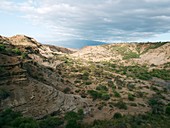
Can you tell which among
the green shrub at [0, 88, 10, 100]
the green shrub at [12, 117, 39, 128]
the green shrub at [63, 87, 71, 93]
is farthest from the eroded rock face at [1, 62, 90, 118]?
the green shrub at [63, 87, 71, 93]

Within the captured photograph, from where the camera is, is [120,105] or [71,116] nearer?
[71,116]

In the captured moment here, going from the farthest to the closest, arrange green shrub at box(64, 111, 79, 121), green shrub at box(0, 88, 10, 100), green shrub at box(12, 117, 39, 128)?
green shrub at box(64, 111, 79, 121) → green shrub at box(0, 88, 10, 100) → green shrub at box(12, 117, 39, 128)

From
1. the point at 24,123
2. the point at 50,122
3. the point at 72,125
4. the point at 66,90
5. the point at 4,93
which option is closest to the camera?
the point at 24,123

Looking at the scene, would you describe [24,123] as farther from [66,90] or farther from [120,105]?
[66,90]

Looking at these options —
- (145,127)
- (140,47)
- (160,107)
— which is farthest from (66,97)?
(140,47)

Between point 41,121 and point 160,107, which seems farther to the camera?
point 160,107

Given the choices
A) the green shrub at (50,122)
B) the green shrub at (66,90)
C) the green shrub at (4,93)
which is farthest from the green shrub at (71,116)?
the green shrub at (66,90)

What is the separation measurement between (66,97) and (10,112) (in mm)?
8035

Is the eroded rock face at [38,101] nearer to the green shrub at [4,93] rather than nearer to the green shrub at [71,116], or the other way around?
the green shrub at [4,93]

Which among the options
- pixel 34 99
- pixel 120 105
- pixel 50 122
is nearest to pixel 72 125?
pixel 50 122

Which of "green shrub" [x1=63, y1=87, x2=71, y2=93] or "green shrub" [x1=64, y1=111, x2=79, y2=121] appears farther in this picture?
"green shrub" [x1=63, y1=87, x2=71, y2=93]

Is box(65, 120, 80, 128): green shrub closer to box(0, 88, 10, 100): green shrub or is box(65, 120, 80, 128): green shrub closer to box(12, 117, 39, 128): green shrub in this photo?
box(12, 117, 39, 128): green shrub

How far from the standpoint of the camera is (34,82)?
27938 mm

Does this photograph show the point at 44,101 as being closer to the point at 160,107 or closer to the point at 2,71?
the point at 2,71
